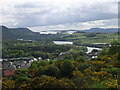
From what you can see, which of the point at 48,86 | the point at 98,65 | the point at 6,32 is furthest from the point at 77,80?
the point at 6,32

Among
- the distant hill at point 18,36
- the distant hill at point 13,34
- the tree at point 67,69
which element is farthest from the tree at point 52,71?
the distant hill at point 13,34

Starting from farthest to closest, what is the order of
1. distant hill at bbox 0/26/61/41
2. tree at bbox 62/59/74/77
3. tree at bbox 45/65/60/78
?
distant hill at bbox 0/26/61/41 → tree at bbox 62/59/74/77 → tree at bbox 45/65/60/78

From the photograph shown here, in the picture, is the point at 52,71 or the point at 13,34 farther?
the point at 13,34

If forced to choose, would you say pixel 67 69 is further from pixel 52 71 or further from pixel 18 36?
pixel 18 36

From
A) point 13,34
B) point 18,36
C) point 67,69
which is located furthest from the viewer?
point 18,36

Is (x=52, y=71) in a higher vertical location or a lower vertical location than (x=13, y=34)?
lower

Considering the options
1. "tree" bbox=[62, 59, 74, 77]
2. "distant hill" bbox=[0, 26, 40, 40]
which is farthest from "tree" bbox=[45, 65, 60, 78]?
"distant hill" bbox=[0, 26, 40, 40]

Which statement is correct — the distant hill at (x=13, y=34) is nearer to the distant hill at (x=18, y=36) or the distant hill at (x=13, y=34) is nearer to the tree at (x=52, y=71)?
the distant hill at (x=18, y=36)

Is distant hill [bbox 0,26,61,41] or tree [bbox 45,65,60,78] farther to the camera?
distant hill [bbox 0,26,61,41]

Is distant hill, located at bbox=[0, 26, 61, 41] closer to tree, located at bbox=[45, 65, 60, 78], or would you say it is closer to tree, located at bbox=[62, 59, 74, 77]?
tree, located at bbox=[62, 59, 74, 77]

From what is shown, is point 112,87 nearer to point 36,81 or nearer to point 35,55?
point 36,81

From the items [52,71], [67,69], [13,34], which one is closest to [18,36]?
[13,34]
